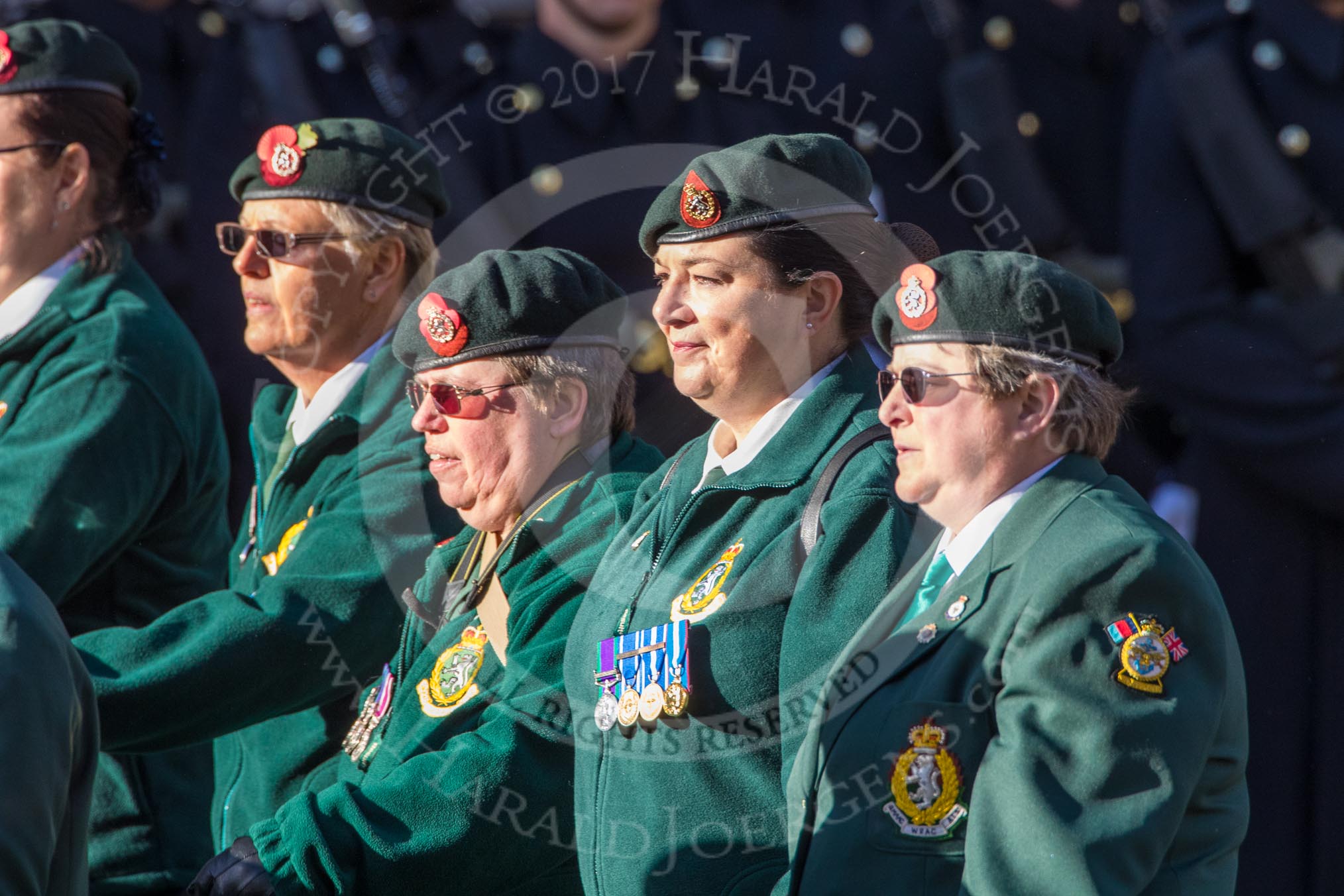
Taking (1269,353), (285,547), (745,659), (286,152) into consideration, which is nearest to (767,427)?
(745,659)

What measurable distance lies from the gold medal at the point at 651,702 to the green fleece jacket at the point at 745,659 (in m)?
0.02

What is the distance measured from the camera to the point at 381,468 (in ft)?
13.1

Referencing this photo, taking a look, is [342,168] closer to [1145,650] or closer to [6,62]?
[6,62]

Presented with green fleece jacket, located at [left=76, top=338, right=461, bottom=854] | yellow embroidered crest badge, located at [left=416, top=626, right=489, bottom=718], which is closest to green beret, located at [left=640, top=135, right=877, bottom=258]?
yellow embroidered crest badge, located at [left=416, top=626, right=489, bottom=718]

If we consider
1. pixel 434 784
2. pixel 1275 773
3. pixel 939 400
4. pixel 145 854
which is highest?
pixel 939 400

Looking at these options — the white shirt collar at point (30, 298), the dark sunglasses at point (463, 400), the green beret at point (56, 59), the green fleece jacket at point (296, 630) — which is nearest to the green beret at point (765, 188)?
the dark sunglasses at point (463, 400)

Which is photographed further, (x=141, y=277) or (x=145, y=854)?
(x=141, y=277)

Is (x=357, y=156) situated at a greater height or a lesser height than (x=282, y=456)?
greater

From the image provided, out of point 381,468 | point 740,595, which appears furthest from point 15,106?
point 740,595

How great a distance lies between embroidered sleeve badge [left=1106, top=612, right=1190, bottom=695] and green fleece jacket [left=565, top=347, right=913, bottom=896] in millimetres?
506

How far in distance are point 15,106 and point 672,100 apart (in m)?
1.90

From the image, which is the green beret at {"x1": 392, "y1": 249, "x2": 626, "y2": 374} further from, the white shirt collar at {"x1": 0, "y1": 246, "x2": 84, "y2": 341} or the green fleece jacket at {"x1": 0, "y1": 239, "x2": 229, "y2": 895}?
the white shirt collar at {"x1": 0, "y1": 246, "x2": 84, "y2": 341}

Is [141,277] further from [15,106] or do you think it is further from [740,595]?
[740,595]

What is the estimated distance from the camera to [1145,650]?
258 cm
